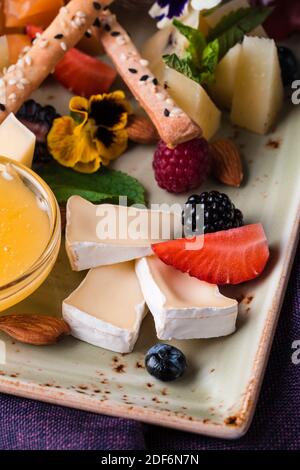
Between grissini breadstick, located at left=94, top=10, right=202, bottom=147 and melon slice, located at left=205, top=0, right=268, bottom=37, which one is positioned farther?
melon slice, located at left=205, top=0, right=268, bottom=37

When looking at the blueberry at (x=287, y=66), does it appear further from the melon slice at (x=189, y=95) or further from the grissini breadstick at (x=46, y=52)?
the grissini breadstick at (x=46, y=52)

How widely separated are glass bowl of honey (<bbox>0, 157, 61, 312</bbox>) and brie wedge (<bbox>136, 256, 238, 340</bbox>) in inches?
8.6

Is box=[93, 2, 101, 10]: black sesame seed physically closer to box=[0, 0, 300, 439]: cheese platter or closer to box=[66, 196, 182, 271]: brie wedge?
box=[0, 0, 300, 439]: cheese platter

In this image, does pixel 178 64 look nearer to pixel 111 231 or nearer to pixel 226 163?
pixel 226 163

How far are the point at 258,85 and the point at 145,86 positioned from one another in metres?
0.31

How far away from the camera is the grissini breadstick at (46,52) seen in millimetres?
2219

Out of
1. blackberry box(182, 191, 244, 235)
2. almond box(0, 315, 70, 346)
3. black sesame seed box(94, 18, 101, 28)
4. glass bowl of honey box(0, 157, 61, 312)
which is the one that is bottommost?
almond box(0, 315, 70, 346)

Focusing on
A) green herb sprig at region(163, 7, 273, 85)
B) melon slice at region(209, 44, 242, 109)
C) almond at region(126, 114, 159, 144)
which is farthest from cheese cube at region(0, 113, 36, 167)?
melon slice at region(209, 44, 242, 109)

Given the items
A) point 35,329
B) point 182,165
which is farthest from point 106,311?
point 182,165

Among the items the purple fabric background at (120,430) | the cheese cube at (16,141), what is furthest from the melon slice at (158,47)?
the purple fabric background at (120,430)

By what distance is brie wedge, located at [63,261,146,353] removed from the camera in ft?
6.06

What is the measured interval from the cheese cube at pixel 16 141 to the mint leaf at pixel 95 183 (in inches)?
4.0

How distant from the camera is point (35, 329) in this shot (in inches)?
73.9

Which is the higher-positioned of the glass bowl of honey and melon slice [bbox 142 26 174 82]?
melon slice [bbox 142 26 174 82]
